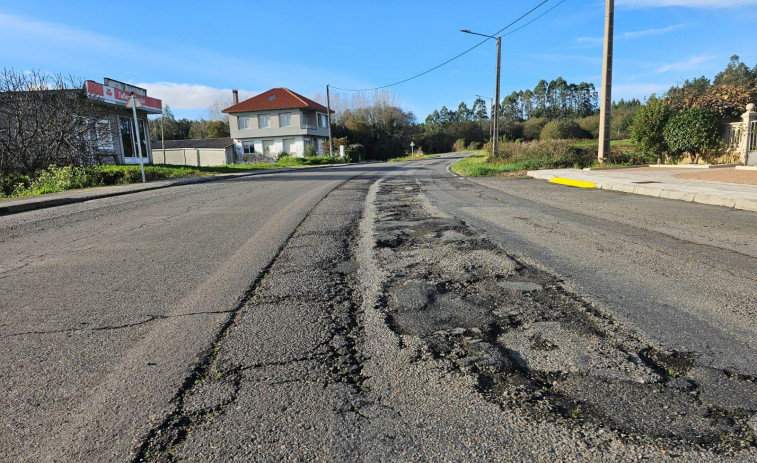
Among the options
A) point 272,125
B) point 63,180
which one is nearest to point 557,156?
point 63,180

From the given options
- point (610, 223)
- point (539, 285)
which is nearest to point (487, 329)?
point (539, 285)

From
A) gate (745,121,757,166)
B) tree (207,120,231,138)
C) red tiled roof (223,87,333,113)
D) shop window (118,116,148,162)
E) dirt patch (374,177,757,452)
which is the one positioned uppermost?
red tiled roof (223,87,333,113)

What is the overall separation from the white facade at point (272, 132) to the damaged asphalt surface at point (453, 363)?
169 feet

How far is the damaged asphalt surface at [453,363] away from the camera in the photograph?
1983 mm

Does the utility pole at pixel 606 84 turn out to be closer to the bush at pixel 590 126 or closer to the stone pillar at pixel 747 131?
the stone pillar at pixel 747 131

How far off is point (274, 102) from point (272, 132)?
11.8 feet

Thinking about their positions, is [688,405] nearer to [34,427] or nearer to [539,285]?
[539,285]

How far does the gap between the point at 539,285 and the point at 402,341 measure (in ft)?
5.56

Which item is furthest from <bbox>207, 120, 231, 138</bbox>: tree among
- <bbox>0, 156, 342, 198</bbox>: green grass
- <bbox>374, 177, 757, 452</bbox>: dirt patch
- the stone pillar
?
<bbox>374, 177, 757, 452</bbox>: dirt patch

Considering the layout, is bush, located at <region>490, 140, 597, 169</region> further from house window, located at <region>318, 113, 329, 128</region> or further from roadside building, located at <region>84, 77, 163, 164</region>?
house window, located at <region>318, 113, 329, 128</region>

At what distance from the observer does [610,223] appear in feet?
24.6

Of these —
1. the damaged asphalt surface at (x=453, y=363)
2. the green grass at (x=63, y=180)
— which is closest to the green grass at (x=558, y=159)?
the green grass at (x=63, y=180)

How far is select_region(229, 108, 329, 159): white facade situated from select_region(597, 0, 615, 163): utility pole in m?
40.0

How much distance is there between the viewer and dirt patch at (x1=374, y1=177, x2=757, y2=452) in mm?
2102
